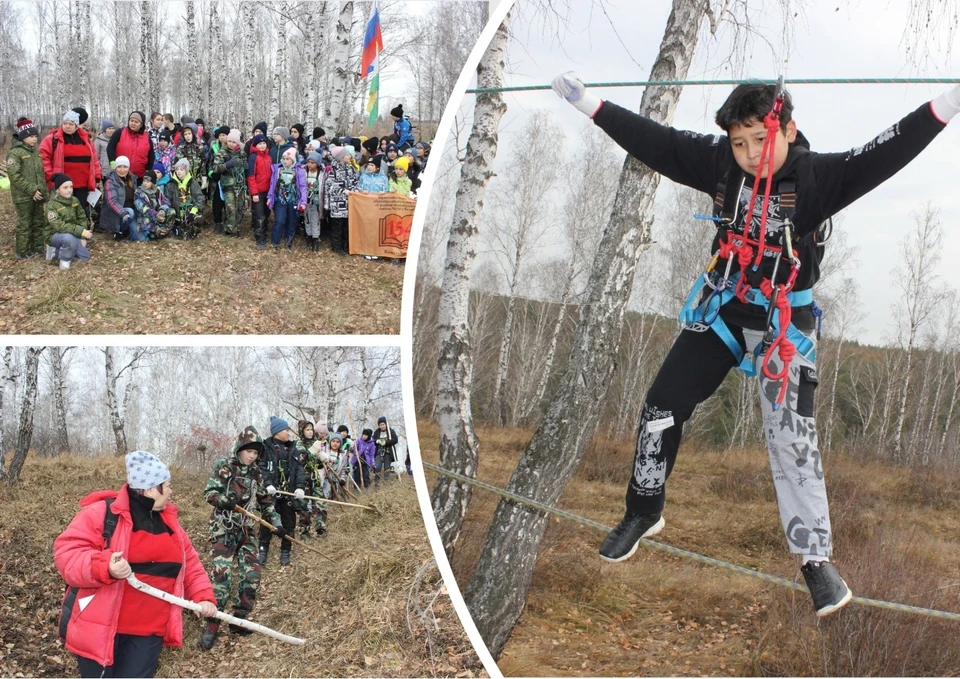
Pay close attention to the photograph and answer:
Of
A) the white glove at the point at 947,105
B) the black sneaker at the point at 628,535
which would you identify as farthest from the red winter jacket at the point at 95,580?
the white glove at the point at 947,105

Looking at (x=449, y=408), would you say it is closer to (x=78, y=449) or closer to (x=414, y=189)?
(x=414, y=189)

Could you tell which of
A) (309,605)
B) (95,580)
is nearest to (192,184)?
(309,605)

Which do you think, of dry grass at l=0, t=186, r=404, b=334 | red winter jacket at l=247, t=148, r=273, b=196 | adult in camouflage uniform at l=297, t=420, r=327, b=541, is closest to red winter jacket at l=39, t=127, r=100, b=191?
dry grass at l=0, t=186, r=404, b=334

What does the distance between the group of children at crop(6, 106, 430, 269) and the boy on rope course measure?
18.5 ft

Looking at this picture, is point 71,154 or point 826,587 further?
point 71,154

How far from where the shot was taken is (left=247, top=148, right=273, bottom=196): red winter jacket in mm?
7312

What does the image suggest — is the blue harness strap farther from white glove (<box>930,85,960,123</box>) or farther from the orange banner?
the orange banner

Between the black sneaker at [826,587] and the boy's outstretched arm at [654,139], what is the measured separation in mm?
1263

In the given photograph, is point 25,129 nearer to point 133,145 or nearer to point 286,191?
point 133,145

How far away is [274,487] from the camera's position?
20.6ft

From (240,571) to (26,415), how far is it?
13.0 feet

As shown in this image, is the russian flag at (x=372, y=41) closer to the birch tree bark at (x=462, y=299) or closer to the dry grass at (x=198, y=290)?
the dry grass at (x=198, y=290)

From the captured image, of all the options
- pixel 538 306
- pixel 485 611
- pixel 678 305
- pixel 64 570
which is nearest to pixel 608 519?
pixel 485 611

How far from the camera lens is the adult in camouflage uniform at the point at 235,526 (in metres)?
5.33
